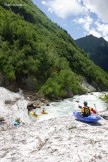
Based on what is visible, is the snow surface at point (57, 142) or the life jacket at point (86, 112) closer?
the snow surface at point (57, 142)

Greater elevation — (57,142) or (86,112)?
(86,112)

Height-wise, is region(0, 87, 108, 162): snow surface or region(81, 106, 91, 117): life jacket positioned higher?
region(81, 106, 91, 117): life jacket

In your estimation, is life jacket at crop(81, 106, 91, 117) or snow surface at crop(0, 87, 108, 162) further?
life jacket at crop(81, 106, 91, 117)

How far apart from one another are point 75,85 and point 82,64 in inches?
2410

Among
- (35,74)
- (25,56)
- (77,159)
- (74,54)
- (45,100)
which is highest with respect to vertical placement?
(74,54)

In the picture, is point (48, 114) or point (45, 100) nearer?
point (48, 114)

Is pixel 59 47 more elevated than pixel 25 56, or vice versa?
pixel 59 47

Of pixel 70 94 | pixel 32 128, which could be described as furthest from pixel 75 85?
pixel 32 128

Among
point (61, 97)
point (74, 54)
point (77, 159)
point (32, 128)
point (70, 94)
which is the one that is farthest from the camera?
point (74, 54)

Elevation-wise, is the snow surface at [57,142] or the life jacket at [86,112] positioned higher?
the life jacket at [86,112]

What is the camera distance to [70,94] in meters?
80.6

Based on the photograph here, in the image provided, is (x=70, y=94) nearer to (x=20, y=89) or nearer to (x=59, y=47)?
(x=20, y=89)

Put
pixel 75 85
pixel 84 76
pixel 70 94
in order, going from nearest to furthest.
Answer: pixel 70 94, pixel 75 85, pixel 84 76

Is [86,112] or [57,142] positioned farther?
→ [86,112]
